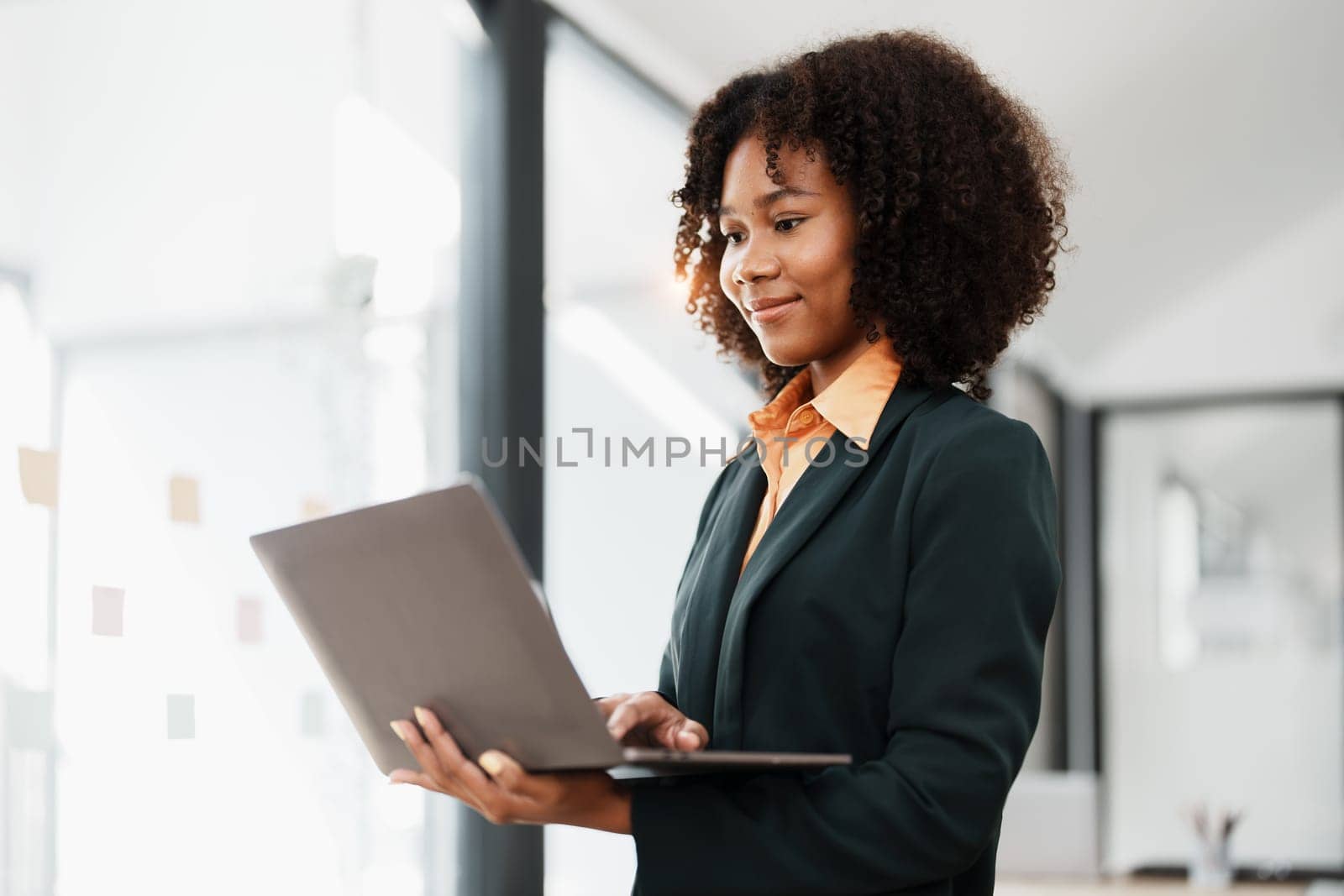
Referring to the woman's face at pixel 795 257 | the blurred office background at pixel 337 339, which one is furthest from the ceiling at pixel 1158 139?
the woman's face at pixel 795 257

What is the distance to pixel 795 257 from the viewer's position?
124 cm

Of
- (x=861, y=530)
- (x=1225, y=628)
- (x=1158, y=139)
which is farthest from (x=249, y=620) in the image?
(x=1225, y=628)

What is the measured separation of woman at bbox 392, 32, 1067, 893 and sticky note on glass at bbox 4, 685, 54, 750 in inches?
24.0

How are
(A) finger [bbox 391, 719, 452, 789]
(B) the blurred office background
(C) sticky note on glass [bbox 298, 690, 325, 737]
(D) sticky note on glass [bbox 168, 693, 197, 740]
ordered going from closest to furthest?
(A) finger [bbox 391, 719, 452, 789] → (B) the blurred office background → (D) sticky note on glass [bbox 168, 693, 197, 740] → (C) sticky note on glass [bbox 298, 690, 325, 737]

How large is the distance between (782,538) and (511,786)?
0.99ft

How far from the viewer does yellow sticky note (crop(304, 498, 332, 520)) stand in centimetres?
209

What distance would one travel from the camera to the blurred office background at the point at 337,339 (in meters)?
1.61

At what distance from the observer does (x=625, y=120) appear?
124 inches

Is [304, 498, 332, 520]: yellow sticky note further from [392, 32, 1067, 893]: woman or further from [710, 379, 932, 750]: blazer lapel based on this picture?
[710, 379, 932, 750]: blazer lapel

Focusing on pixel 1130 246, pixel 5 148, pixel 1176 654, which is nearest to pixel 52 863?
pixel 5 148

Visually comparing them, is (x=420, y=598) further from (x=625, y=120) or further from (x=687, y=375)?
(x=687, y=375)

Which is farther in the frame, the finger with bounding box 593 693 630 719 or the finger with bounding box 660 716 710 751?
the finger with bounding box 593 693 630 719

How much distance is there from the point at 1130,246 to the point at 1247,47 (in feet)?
3.53

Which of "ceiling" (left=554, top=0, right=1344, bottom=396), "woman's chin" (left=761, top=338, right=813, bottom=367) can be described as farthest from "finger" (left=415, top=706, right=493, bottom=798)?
"ceiling" (left=554, top=0, right=1344, bottom=396)
